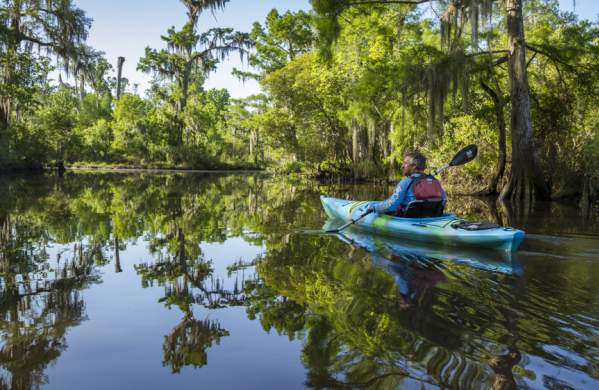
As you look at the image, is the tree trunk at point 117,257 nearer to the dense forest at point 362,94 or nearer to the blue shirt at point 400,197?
the blue shirt at point 400,197

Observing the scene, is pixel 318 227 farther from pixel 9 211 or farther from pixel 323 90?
pixel 323 90

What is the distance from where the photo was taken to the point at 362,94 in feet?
48.3

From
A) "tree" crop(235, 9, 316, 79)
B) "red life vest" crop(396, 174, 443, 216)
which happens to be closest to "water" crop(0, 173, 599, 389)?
"red life vest" crop(396, 174, 443, 216)

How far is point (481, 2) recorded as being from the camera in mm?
11039

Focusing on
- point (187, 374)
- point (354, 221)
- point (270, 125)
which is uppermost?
point (270, 125)

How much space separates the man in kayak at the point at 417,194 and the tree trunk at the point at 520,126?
266 inches

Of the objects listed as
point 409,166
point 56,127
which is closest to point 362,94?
point 409,166

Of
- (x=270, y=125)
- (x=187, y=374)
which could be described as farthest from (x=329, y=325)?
(x=270, y=125)

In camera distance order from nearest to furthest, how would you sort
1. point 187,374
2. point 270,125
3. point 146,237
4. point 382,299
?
point 187,374 → point 382,299 → point 146,237 → point 270,125

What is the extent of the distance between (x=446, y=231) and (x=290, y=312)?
3.53 metres

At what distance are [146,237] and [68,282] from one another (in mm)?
2591

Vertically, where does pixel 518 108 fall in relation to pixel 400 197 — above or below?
above

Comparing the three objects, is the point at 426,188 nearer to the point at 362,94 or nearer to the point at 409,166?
the point at 409,166

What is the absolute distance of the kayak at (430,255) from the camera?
5.50 meters
